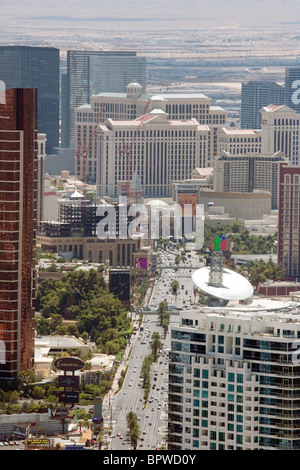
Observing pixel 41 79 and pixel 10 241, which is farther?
pixel 41 79

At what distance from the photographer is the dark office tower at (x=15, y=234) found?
58.1 meters

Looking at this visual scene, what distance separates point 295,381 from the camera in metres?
37.5

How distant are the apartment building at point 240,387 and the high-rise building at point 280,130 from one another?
8116 centimetres

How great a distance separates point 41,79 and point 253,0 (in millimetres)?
15402

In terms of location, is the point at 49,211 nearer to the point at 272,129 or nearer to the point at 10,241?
the point at 272,129

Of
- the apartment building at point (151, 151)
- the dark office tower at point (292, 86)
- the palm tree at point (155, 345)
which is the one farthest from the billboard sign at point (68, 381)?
the dark office tower at point (292, 86)

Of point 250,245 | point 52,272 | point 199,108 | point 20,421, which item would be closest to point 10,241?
point 20,421

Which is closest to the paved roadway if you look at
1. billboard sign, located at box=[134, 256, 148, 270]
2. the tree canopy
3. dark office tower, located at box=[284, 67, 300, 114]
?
the tree canopy

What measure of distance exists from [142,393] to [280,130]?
63.6 m

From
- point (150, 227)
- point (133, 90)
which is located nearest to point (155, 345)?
point (150, 227)

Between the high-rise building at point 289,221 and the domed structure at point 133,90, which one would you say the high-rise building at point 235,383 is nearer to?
the high-rise building at point 289,221

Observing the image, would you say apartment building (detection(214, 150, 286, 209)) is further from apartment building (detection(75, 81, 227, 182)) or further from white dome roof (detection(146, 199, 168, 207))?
apartment building (detection(75, 81, 227, 182))

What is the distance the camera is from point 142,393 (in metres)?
57.9
